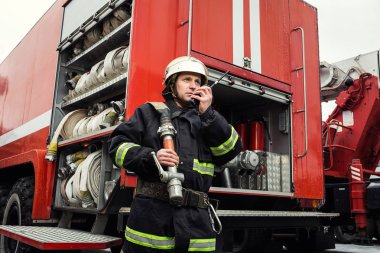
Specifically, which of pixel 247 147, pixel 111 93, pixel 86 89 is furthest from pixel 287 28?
pixel 86 89

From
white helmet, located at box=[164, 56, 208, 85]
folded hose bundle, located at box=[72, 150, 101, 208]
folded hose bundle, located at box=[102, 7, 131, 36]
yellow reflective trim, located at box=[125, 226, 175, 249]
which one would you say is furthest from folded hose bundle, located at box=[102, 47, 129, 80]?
yellow reflective trim, located at box=[125, 226, 175, 249]

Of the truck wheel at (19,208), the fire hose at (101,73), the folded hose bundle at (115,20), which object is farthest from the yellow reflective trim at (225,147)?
the truck wheel at (19,208)

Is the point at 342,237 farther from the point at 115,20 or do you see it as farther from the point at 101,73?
the point at 115,20

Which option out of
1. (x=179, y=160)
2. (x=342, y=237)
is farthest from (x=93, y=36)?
(x=342, y=237)

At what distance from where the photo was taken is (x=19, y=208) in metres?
4.28

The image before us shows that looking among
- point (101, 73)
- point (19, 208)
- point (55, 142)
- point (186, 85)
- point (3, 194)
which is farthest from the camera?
point (3, 194)

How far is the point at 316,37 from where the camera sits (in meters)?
4.57

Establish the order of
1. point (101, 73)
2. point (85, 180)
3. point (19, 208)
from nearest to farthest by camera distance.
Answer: point (85, 180), point (101, 73), point (19, 208)

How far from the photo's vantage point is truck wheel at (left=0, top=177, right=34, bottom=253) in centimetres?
414

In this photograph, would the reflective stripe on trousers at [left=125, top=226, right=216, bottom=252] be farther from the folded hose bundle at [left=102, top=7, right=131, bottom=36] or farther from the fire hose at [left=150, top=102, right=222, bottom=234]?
the folded hose bundle at [left=102, top=7, right=131, bottom=36]

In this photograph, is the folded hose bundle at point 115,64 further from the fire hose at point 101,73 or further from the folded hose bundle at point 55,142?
the folded hose bundle at point 55,142

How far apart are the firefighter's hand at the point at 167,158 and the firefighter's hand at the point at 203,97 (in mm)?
335

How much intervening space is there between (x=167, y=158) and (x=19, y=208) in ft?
10.1

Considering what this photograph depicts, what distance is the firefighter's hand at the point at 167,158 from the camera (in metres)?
1.89
